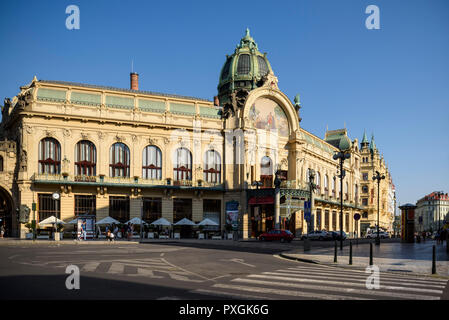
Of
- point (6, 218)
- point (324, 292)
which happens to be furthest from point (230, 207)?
point (324, 292)

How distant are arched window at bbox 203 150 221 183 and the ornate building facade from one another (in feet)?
0.45

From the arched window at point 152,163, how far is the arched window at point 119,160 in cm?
228

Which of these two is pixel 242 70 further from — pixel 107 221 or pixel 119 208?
pixel 107 221

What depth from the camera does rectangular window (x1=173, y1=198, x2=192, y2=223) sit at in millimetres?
54688

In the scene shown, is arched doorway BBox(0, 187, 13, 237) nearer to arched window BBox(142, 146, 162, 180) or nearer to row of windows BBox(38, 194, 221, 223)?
row of windows BBox(38, 194, 221, 223)

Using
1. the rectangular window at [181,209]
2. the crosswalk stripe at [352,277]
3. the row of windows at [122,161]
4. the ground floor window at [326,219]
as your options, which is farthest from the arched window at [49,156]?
the ground floor window at [326,219]

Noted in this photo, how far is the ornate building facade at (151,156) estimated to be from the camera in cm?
4850

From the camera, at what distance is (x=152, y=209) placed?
175ft

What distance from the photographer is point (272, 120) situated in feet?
201

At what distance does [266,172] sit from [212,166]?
8.36 metres

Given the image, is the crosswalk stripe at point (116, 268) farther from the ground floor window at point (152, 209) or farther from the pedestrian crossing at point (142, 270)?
the ground floor window at point (152, 209)

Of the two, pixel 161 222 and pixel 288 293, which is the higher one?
pixel 288 293

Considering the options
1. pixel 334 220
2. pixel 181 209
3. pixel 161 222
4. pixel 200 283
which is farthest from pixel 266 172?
pixel 200 283

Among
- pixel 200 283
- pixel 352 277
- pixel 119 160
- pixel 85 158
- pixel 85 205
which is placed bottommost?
pixel 352 277
